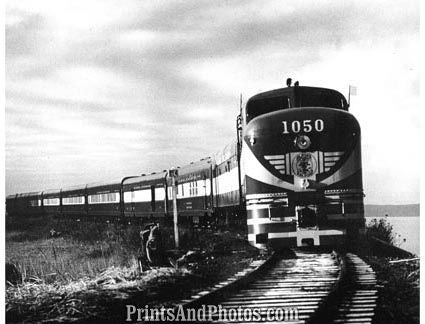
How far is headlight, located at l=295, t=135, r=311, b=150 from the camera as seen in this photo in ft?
26.5

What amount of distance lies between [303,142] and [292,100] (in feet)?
3.67

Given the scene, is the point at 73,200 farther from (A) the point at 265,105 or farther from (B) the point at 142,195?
(A) the point at 265,105

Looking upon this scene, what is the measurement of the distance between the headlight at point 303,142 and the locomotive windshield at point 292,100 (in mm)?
1010

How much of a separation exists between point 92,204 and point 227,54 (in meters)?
11.7

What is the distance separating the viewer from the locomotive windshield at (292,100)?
29.4ft

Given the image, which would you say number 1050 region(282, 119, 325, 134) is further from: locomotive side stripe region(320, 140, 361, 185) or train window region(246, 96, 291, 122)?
train window region(246, 96, 291, 122)

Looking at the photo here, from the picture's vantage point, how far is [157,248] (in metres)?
8.09

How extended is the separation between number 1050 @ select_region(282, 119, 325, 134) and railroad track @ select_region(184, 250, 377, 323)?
183cm

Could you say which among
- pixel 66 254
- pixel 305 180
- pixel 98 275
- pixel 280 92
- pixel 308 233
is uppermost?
pixel 280 92

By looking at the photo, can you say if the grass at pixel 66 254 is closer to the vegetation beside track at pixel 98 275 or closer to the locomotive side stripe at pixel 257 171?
the vegetation beside track at pixel 98 275

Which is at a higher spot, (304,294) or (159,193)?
(159,193)

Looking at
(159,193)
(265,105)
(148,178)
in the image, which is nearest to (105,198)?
(148,178)

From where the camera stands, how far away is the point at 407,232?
30.3ft

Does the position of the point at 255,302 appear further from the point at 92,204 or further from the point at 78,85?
the point at 92,204
